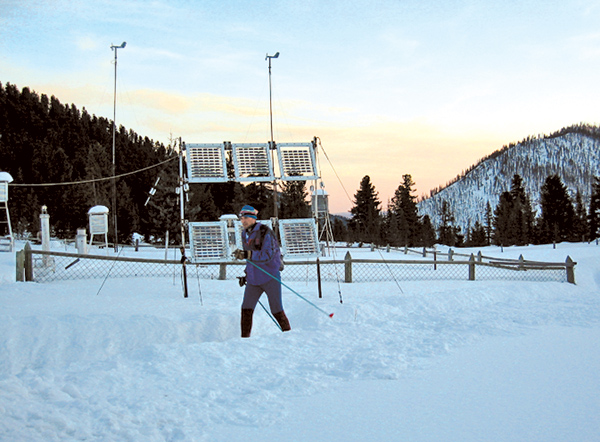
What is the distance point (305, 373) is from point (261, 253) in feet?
8.25

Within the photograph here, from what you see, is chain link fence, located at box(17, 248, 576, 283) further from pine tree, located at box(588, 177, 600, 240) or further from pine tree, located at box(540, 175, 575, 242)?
pine tree, located at box(540, 175, 575, 242)

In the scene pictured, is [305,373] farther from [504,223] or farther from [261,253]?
[504,223]

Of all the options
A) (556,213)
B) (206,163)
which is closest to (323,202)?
(206,163)

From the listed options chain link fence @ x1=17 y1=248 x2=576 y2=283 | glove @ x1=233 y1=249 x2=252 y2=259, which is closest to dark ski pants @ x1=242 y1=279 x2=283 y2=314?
glove @ x1=233 y1=249 x2=252 y2=259

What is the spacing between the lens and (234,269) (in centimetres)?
1883

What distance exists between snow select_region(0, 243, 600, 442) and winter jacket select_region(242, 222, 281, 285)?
103cm

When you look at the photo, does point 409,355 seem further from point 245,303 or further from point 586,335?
point 586,335

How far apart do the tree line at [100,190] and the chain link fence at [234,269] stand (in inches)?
416

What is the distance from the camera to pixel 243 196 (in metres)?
61.3

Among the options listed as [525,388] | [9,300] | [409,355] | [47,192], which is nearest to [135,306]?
[9,300]

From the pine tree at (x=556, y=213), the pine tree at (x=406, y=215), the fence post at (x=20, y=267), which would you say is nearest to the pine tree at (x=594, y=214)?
the pine tree at (x=556, y=213)

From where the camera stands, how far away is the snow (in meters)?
3.54

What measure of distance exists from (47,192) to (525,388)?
5919 centimetres

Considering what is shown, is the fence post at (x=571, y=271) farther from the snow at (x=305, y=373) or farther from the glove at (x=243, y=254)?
the glove at (x=243, y=254)
